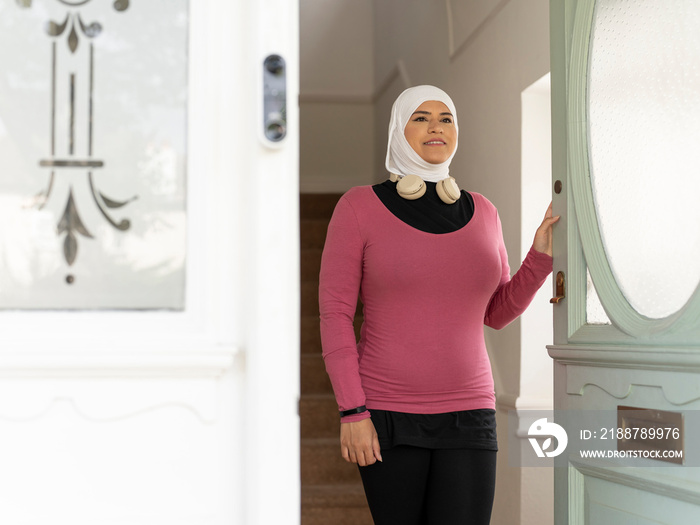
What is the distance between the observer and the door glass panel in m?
1.20

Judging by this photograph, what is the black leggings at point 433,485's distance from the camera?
1.61 metres

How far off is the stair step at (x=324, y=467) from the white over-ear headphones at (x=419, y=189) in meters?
1.92

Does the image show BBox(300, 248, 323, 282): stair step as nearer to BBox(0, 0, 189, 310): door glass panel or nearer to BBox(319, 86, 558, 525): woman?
BBox(319, 86, 558, 525): woman

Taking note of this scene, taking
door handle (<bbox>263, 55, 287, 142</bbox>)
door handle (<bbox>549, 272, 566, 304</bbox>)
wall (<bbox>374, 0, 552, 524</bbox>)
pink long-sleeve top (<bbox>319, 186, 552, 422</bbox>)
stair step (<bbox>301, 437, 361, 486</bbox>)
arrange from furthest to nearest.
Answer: stair step (<bbox>301, 437, 361, 486</bbox>) < wall (<bbox>374, 0, 552, 524</bbox>) < door handle (<bbox>549, 272, 566, 304</bbox>) < pink long-sleeve top (<bbox>319, 186, 552, 422</bbox>) < door handle (<bbox>263, 55, 287, 142</bbox>)

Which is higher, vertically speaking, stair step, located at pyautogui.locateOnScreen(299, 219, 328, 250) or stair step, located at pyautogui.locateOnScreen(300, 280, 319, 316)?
stair step, located at pyautogui.locateOnScreen(299, 219, 328, 250)

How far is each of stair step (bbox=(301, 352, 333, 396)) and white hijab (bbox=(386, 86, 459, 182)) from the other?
7.10 ft

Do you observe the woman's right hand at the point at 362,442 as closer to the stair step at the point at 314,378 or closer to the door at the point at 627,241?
the door at the point at 627,241

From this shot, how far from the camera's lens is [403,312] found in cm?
167

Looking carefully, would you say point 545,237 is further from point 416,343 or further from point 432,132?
point 416,343

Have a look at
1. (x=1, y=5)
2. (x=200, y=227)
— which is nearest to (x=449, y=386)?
(x=200, y=227)

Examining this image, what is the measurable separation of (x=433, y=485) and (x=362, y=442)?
0.18m

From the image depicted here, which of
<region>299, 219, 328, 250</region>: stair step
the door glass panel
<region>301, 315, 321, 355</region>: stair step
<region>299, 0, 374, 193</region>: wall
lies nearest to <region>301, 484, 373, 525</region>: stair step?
<region>301, 315, 321, 355</region>: stair step

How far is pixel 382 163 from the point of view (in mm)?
5258

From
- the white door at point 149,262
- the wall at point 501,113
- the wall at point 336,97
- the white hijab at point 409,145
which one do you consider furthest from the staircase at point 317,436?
the white door at point 149,262
